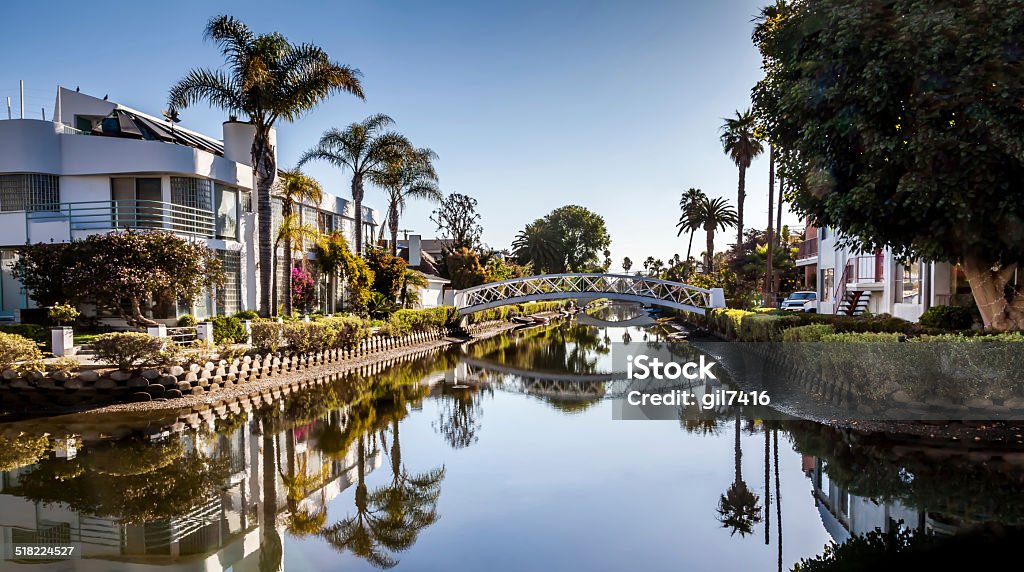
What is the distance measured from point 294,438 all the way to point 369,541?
6.05m

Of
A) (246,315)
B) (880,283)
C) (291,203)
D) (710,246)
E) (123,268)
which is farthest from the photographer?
(710,246)

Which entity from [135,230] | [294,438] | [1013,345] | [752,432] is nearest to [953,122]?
[1013,345]

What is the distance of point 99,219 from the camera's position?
79.5ft

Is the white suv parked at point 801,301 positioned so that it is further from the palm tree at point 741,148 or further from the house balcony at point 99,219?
the house balcony at point 99,219

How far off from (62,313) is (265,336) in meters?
5.91

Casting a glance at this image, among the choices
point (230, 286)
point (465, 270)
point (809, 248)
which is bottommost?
point (230, 286)

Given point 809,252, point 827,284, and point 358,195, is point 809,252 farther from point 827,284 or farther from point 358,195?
point 358,195

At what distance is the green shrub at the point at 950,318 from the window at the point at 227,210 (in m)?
25.0

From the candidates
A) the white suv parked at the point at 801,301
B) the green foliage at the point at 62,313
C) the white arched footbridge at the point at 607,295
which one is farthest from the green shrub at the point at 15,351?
the white suv parked at the point at 801,301

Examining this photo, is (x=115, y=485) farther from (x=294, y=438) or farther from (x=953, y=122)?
(x=953, y=122)

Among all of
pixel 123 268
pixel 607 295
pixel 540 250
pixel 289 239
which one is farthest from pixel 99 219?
pixel 540 250

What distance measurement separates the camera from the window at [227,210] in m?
26.6

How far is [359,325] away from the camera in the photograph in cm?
2820

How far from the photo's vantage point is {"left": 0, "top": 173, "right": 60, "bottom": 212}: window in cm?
2434
